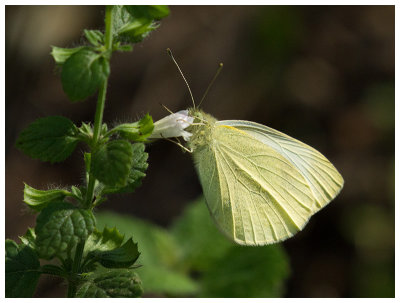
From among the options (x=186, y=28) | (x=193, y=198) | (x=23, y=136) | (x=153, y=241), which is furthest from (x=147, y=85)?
(x=23, y=136)

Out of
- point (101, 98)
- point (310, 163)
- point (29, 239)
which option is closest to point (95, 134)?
point (101, 98)

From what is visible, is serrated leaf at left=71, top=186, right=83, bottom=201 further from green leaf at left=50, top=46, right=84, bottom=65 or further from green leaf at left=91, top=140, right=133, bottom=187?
green leaf at left=50, top=46, right=84, bottom=65

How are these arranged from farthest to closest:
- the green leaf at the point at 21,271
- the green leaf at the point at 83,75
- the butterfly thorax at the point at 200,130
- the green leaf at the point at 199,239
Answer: the green leaf at the point at 199,239 → the butterfly thorax at the point at 200,130 → the green leaf at the point at 21,271 → the green leaf at the point at 83,75

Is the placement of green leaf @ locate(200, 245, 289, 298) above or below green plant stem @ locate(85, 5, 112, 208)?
below

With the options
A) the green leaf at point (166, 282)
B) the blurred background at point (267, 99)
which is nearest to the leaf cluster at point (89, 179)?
the green leaf at point (166, 282)

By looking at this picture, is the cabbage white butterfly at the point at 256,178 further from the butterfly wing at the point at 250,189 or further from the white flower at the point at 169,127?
the white flower at the point at 169,127

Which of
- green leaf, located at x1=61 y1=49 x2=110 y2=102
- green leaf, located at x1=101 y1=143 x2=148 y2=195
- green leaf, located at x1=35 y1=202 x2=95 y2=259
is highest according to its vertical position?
green leaf, located at x1=61 y1=49 x2=110 y2=102

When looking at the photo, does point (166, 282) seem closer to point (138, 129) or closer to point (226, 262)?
point (226, 262)

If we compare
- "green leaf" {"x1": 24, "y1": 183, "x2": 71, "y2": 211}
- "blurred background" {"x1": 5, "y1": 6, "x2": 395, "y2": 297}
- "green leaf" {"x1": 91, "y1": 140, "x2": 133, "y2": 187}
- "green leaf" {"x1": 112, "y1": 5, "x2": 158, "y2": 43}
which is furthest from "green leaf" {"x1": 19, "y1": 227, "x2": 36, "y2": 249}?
"blurred background" {"x1": 5, "y1": 6, "x2": 395, "y2": 297}
